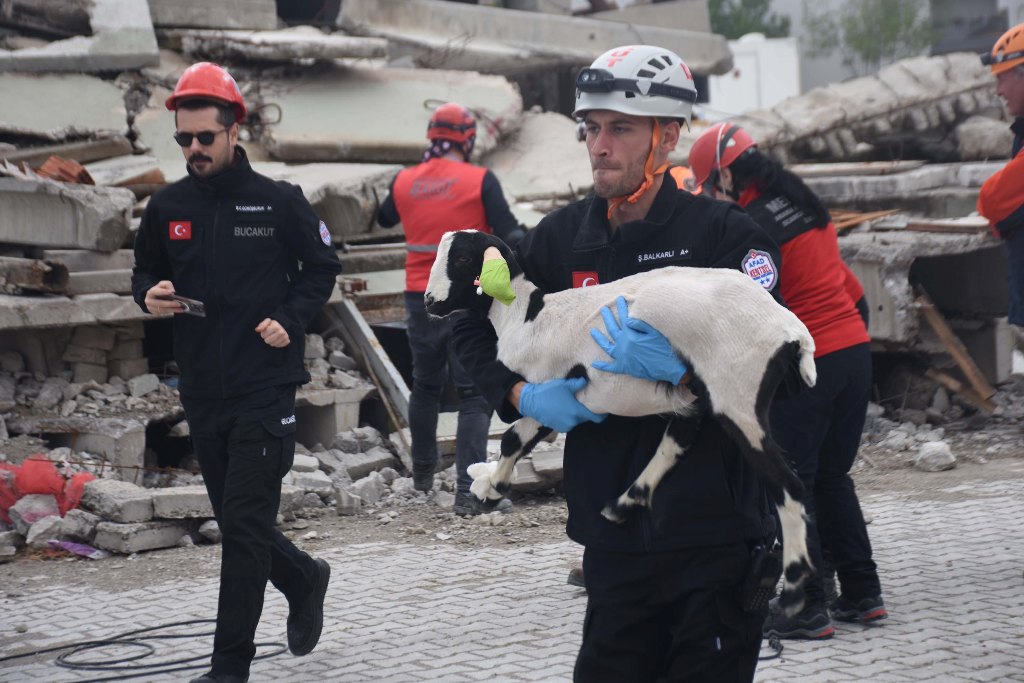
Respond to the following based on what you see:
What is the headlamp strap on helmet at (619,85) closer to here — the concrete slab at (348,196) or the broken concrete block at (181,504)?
the broken concrete block at (181,504)

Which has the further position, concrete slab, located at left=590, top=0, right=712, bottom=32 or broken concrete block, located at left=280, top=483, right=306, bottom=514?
concrete slab, located at left=590, top=0, right=712, bottom=32

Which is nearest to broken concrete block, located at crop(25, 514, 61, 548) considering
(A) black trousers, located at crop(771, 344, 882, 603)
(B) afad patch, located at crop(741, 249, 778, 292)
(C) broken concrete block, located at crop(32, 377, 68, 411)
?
(C) broken concrete block, located at crop(32, 377, 68, 411)

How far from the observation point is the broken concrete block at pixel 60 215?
26.5 ft

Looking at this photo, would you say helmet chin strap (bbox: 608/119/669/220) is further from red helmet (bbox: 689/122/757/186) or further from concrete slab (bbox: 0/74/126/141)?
concrete slab (bbox: 0/74/126/141)

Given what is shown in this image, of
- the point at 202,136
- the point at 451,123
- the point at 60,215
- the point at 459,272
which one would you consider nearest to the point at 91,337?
the point at 60,215

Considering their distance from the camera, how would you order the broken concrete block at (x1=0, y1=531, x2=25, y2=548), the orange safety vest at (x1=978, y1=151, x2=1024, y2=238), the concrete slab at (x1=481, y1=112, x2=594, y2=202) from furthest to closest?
the concrete slab at (x1=481, y1=112, x2=594, y2=202) < the broken concrete block at (x1=0, y1=531, x2=25, y2=548) < the orange safety vest at (x1=978, y1=151, x2=1024, y2=238)

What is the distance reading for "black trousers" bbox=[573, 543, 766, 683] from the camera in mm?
2990

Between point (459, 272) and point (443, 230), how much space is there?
4349 mm

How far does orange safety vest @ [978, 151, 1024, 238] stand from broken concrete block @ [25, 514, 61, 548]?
5.30 meters

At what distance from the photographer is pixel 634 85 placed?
3.25m

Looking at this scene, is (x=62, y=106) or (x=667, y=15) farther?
(x=667, y=15)

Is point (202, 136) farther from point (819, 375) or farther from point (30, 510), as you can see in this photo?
point (30, 510)

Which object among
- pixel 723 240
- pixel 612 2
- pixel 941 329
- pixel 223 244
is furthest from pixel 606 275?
pixel 612 2

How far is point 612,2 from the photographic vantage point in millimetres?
18047
